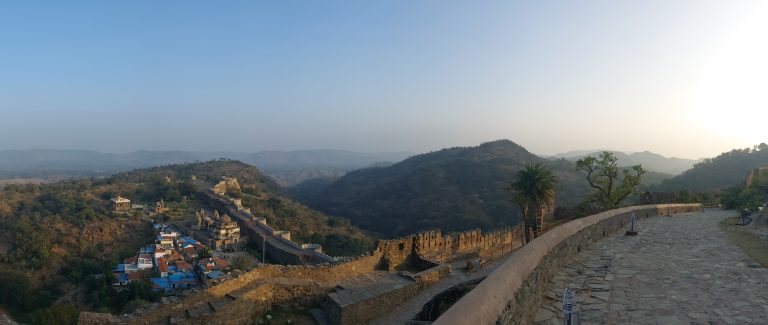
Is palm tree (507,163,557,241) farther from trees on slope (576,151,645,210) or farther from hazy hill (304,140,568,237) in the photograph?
hazy hill (304,140,568,237)

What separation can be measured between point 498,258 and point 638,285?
53.2 ft

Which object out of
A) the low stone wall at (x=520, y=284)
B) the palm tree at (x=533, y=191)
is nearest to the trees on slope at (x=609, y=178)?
the palm tree at (x=533, y=191)

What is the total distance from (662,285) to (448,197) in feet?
201

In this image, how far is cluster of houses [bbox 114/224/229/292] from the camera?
26500 mm

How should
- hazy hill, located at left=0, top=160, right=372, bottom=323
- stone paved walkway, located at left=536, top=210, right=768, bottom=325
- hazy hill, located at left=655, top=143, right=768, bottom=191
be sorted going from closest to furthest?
stone paved walkway, located at left=536, top=210, right=768, bottom=325 < hazy hill, located at left=0, top=160, right=372, bottom=323 < hazy hill, located at left=655, top=143, right=768, bottom=191

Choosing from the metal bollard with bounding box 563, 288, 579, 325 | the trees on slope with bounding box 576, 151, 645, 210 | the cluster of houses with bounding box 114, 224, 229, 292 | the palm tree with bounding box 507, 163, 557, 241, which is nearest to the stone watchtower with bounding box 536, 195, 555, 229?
the palm tree with bounding box 507, 163, 557, 241

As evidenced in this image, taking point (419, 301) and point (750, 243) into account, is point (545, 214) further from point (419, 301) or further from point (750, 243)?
point (750, 243)

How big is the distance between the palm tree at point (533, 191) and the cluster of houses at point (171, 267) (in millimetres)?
16136

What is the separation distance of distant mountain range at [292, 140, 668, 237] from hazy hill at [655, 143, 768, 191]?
37.2 ft

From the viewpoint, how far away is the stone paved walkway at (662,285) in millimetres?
4961

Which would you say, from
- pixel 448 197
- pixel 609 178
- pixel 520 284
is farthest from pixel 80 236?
pixel 520 284

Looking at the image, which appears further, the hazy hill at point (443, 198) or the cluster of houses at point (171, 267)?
the hazy hill at point (443, 198)

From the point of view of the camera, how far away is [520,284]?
4582 millimetres

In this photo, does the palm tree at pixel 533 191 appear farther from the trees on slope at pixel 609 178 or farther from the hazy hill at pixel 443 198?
the hazy hill at pixel 443 198
